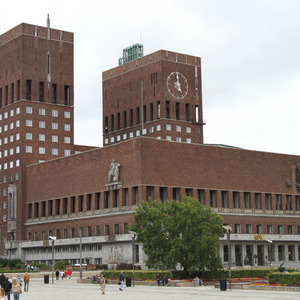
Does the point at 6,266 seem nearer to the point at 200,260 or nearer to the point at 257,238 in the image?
the point at 257,238

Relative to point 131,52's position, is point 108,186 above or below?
below

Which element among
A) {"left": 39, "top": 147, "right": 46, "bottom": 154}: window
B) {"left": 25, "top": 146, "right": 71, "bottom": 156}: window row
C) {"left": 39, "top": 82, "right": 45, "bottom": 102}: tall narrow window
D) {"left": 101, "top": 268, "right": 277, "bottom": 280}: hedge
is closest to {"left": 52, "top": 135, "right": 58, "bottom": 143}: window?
{"left": 25, "top": 146, "right": 71, "bottom": 156}: window row

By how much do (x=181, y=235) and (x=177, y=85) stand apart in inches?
2793

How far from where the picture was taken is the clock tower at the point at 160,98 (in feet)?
461

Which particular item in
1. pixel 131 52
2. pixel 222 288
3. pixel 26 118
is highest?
pixel 131 52

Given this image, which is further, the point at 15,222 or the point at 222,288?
the point at 15,222

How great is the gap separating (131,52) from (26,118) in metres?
48.1

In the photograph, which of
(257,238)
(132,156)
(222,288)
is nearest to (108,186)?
(132,156)

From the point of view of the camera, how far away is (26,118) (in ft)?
417

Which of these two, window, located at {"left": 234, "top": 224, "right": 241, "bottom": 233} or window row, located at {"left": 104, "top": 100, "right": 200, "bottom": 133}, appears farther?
window row, located at {"left": 104, "top": 100, "right": 200, "bottom": 133}

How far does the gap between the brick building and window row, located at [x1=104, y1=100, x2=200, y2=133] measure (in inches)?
9.5

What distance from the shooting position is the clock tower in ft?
461

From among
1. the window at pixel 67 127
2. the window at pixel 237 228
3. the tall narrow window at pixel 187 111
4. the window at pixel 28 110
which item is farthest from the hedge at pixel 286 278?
the tall narrow window at pixel 187 111

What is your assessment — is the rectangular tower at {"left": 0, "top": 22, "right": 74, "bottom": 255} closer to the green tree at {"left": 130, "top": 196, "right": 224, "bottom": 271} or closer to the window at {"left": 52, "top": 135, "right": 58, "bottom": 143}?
the window at {"left": 52, "top": 135, "right": 58, "bottom": 143}
